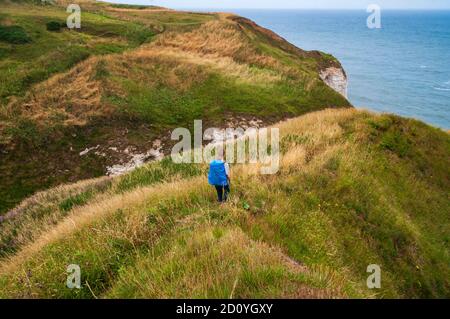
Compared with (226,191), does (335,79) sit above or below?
above

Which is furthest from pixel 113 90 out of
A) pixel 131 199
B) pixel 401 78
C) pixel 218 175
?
pixel 401 78

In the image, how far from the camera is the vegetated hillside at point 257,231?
20.9 ft

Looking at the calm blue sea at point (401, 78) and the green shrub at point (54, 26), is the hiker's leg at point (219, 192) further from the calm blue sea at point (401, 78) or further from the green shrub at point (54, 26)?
the calm blue sea at point (401, 78)

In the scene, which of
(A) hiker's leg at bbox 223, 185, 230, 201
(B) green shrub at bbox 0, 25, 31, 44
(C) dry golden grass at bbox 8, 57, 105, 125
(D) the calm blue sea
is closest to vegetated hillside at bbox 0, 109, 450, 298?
(A) hiker's leg at bbox 223, 185, 230, 201

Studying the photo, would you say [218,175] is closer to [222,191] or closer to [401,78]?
[222,191]

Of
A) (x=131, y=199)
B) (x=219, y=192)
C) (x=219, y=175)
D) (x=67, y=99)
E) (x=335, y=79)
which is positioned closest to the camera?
(x=219, y=175)

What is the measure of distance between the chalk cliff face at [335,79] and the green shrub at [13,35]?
131ft

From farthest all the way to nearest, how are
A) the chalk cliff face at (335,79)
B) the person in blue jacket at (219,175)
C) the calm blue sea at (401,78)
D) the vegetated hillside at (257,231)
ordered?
the calm blue sea at (401,78) < the chalk cliff face at (335,79) < the person in blue jacket at (219,175) < the vegetated hillside at (257,231)

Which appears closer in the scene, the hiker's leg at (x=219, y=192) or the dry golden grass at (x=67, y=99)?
the hiker's leg at (x=219, y=192)

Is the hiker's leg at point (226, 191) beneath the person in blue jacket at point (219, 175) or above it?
beneath

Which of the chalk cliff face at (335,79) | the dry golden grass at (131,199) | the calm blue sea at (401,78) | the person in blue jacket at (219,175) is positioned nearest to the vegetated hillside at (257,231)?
the dry golden grass at (131,199)

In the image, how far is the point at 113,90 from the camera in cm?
3016

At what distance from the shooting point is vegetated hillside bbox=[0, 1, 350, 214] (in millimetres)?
23797

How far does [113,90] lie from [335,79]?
4066 centimetres
